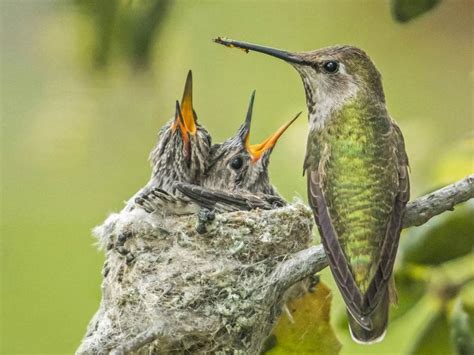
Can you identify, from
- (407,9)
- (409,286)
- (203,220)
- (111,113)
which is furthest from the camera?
(111,113)

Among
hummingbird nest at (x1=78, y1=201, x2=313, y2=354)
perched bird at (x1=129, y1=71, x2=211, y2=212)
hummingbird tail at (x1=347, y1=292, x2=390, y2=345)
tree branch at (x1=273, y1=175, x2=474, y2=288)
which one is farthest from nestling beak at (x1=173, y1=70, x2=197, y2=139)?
hummingbird tail at (x1=347, y1=292, x2=390, y2=345)

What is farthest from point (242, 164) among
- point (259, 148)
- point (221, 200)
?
point (221, 200)

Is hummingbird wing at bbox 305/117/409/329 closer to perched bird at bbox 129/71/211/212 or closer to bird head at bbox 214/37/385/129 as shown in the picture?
bird head at bbox 214/37/385/129

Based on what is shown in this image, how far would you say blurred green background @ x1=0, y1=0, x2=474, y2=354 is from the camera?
486 cm

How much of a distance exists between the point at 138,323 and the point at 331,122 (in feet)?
3.85

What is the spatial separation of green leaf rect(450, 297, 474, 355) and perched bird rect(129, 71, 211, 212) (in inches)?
82.5

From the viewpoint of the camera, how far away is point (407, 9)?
2.02m

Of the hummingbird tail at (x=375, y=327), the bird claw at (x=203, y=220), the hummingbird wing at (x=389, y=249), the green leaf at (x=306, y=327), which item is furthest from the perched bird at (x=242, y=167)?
the hummingbird tail at (x=375, y=327)

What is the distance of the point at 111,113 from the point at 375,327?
3.29 metres

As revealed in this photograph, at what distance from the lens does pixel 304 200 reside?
4176 millimetres

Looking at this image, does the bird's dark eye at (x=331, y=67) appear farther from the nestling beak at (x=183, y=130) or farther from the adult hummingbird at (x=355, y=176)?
the nestling beak at (x=183, y=130)

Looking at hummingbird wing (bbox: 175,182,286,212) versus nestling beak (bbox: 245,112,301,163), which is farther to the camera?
nestling beak (bbox: 245,112,301,163)

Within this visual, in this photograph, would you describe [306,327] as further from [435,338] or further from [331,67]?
[331,67]

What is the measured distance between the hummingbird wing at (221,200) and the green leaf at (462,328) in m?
1.52
